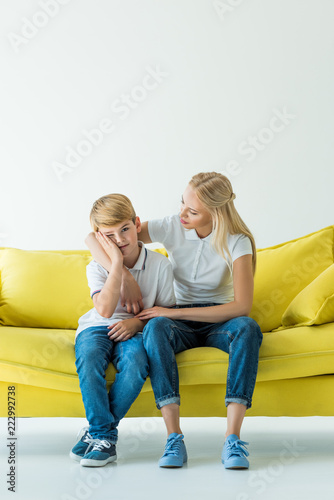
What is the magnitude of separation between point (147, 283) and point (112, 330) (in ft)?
0.79

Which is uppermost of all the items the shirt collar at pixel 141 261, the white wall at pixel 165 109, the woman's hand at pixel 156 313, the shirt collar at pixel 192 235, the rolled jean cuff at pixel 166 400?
the white wall at pixel 165 109

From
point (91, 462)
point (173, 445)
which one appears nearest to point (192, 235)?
point (173, 445)

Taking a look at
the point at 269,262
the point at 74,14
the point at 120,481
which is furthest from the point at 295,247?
the point at 74,14

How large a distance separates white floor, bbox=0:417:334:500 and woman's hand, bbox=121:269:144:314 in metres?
0.49

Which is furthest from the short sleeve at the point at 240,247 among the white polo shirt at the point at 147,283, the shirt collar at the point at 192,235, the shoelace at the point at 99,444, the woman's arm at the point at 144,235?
the shoelace at the point at 99,444

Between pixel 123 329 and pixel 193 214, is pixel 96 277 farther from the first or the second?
pixel 193 214

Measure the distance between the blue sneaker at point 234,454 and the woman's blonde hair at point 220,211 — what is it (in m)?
0.62

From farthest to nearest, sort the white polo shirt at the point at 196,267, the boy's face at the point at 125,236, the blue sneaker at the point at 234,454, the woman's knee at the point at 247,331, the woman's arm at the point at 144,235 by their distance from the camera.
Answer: the woman's arm at the point at 144,235 < the white polo shirt at the point at 196,267 < the boy's face at the point at 125,236 < the woman's knee at the point at 247,331 < the blue sneaker at the point at 234,454

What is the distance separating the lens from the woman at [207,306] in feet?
5.82

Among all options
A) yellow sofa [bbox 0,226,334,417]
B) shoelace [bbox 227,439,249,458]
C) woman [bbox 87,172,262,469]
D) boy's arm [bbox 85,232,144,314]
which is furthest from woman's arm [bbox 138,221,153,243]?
shoelace [bbox 227,439,249,458]

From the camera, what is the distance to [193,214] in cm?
215

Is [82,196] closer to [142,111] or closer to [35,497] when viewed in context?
[142,111]

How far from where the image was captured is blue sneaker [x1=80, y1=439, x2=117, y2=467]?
1734 millimetres

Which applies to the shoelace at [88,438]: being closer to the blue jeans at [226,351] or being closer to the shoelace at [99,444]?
the shoelace at [99,444]
